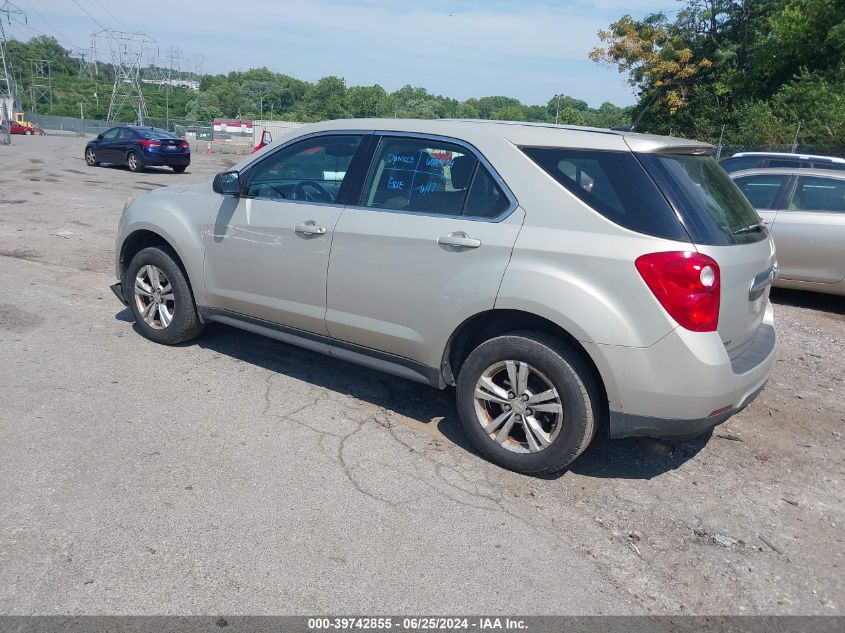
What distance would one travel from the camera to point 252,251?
493cm

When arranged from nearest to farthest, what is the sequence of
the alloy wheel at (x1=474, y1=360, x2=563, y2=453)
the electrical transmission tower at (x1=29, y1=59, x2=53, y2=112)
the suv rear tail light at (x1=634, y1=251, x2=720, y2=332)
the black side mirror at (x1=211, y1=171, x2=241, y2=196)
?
the suv rear tail light at (x1=634, y1=251, x2=720, y2=332)
the alloy wheel at (x1=474, y1=360, x2=563, y2=453)
the black side mirror at (x1=211, y1=171, x2=241, y2=196)
the electrical transmission tower at (x1=29, y1=59, x2=53, y2=112)

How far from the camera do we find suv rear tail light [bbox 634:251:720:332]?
3.42m

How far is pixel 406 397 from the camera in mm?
5023

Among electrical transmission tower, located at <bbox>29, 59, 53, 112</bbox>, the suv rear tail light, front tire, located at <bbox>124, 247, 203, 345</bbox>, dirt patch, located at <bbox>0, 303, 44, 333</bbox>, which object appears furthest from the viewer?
electrical transmission tower, located at <bbox>29, 59, 53, 112</bbox>

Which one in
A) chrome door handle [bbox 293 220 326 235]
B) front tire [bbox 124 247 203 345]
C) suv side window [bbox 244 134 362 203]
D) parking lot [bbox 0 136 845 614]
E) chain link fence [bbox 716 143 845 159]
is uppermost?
chain link fence [bbox 716 143 845 159]

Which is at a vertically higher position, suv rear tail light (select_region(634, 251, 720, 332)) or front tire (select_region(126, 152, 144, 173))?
suv rear tail light (select_region(634, 251, 720, 332))

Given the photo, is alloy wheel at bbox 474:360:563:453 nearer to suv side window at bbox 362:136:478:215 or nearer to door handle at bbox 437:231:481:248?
door handle at bbox 437:231:481:248

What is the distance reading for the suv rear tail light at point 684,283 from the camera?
135 inches

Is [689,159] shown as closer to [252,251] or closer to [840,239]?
[252,251]

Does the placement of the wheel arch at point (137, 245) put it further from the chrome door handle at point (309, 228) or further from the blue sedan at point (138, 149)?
the blue sedan at point (138, 149)

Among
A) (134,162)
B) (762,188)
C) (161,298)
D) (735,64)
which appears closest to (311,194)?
(161,298)

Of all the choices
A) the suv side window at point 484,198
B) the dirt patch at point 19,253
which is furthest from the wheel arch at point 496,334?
the dirt patch at point 19,253

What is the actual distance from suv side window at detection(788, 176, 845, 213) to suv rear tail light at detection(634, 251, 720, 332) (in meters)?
5.61

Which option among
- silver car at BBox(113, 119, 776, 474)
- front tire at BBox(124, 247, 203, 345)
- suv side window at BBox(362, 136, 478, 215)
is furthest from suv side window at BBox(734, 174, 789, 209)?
front tire at BBox(124, 247, 203, 345)
